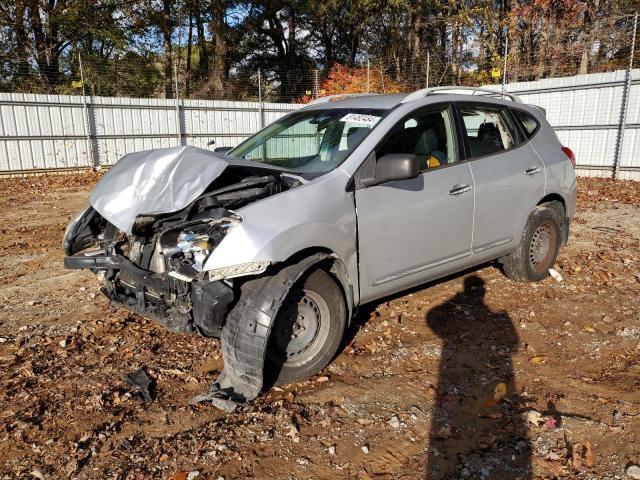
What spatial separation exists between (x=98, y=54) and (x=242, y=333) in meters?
27.1

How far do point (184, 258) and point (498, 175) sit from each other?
114 inches

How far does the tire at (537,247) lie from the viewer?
4934mm

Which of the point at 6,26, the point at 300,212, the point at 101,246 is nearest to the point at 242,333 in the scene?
the point at 300,212

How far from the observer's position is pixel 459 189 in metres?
4.06

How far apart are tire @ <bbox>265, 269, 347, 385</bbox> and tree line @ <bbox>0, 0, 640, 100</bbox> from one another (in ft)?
42.8

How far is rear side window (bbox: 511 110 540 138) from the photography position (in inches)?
194

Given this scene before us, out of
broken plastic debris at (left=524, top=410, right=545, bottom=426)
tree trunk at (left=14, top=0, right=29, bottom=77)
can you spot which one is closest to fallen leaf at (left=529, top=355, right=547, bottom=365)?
broken plastic debris at (left=524, top=410, right=545, bottom=426)

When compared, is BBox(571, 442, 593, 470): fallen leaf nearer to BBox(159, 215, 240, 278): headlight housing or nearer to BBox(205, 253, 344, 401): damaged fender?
BBox(205, 253, 344, 401): damaged fender

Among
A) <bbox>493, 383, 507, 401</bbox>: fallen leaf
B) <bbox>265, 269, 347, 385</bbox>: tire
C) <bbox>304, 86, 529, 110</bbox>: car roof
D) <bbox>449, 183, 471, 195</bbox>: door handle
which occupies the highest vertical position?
<bbox>304, 86, 529, 110</bbox>: car roof

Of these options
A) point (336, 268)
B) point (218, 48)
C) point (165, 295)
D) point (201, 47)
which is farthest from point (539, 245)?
point (201, 47)

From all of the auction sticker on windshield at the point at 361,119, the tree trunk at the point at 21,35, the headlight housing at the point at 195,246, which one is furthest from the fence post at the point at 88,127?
the headlight housing at the point at 195,246

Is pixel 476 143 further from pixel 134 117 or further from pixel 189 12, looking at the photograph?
pixel 189 12

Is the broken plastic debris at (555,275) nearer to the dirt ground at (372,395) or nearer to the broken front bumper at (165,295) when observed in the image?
the dirt ground at (372,395)

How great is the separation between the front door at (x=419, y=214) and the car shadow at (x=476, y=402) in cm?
54
